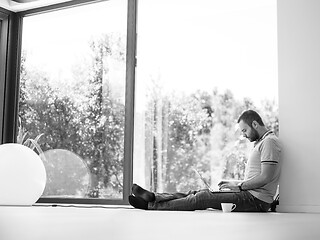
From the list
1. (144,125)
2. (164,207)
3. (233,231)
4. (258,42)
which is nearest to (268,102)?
(258,42)

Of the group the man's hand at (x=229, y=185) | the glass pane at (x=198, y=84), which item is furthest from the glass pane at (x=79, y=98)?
the man's hand at (x=229, y=185)

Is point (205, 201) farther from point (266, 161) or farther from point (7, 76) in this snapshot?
point (7, 76)

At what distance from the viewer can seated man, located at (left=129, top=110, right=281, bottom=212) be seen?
4582 millimetres

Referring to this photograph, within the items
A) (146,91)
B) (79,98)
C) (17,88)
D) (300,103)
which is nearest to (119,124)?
(146,91)

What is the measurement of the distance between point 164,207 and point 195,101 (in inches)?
71.1

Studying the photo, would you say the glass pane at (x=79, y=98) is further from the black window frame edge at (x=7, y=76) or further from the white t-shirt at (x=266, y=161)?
the white t-shirt at (x=266, y=161)

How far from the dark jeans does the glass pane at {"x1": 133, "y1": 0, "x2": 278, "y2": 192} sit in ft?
2.90

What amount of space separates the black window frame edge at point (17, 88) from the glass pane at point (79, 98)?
2.8 inches

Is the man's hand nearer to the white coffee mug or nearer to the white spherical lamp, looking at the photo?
the white coffee mug

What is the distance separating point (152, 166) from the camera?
5902 millimetres

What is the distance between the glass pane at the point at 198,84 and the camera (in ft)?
19.6

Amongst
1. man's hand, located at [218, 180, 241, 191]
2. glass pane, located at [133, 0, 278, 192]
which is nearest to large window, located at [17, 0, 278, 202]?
glass pane, located at [133, 0, 278, 192]

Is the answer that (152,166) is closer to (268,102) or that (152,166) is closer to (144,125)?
(144,125)

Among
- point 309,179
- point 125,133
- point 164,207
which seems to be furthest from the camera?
point 125,133
